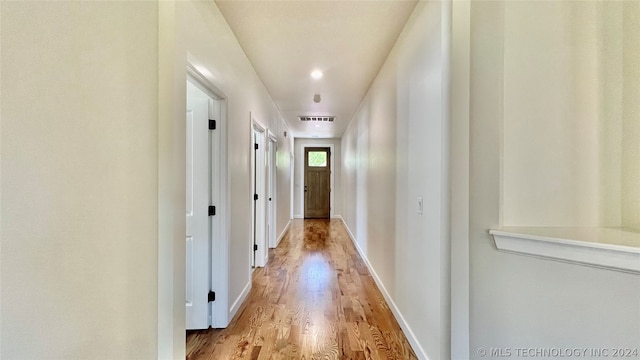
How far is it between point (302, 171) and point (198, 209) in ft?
21.5

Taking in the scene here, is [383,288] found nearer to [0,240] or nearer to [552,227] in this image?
[552,227]

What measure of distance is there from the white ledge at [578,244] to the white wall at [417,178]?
309mm

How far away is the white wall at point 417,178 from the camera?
1.55m

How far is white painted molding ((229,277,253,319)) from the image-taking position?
2447 millimetres

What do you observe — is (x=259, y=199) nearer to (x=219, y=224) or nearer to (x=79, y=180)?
(x=219, y=224)

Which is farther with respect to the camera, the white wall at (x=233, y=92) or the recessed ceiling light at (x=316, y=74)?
the recessed ceiling light at (x=316, y=74)

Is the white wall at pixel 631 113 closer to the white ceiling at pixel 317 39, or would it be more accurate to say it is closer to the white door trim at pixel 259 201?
the white ceiling at pixel 317 39

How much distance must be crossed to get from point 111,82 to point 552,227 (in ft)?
6.53

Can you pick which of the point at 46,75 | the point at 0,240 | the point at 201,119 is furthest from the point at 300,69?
the point at 0,240

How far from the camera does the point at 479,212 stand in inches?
55.6

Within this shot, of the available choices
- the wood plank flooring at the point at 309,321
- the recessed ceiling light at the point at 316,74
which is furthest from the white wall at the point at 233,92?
the recessed ceiling light at the point at 316,74

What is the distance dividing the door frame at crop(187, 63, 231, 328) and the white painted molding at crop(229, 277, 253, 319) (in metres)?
0.13

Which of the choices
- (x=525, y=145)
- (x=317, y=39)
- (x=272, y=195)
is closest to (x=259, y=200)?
(x=272, y=195)

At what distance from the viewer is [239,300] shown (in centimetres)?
267
